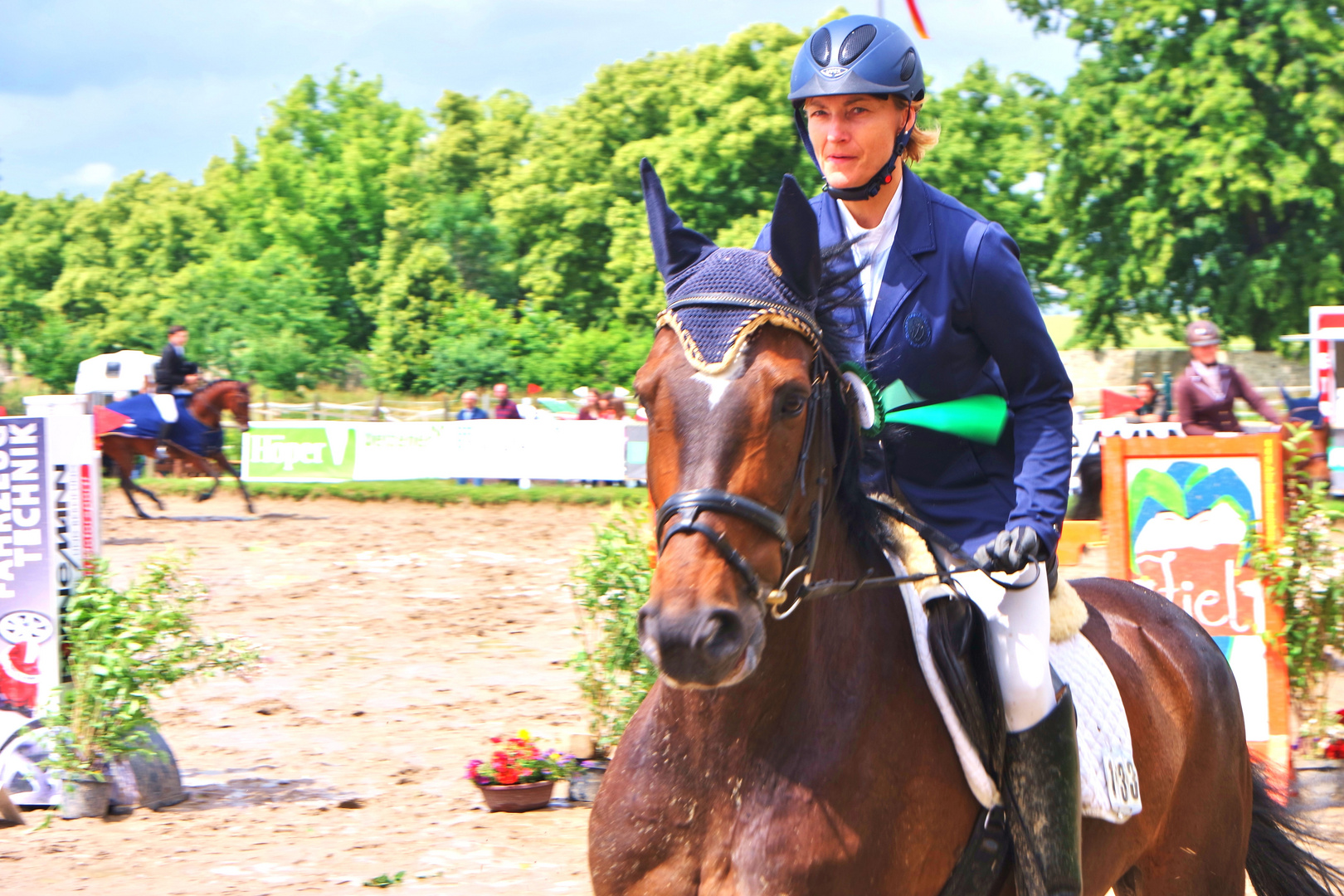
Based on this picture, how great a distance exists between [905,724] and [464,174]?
194 feet

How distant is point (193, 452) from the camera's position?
1853 cm

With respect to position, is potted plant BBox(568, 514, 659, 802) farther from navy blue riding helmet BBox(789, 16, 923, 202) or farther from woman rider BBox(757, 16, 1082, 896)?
navy blue riding helmet BBox(789, 16, 923, 202)

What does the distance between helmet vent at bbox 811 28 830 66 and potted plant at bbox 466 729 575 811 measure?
14.3ft

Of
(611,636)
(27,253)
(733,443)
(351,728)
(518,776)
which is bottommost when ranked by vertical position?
(351,728)

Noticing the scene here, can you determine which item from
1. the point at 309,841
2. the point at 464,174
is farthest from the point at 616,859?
the point at 464,174

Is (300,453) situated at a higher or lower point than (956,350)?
lower

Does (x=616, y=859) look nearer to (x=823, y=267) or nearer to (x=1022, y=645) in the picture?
(x=1022, y=645)

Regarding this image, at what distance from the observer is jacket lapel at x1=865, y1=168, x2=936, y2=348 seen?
9.09 ft

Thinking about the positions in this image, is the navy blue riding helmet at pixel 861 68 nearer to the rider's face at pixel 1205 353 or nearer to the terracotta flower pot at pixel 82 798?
the terracotta flower pot at pixel 82 798

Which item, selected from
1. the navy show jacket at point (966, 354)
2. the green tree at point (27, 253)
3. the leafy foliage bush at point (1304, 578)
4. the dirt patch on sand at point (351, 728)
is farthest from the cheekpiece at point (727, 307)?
the green tree at point (27, 253)

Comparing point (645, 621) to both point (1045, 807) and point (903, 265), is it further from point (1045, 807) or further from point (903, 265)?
point (1045, 807)

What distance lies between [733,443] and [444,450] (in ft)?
69.2

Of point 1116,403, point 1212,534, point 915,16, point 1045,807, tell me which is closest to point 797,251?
point 1045,807

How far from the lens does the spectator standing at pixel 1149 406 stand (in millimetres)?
17281
